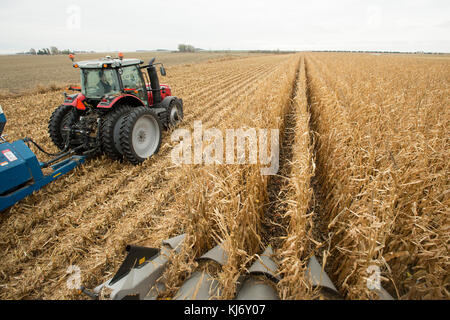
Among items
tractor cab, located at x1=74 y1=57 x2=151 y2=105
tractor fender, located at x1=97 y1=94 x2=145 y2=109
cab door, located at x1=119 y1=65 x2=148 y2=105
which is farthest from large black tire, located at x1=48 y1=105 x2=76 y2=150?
cab door, located at x1=119 y1=65 x2=148 y2=105

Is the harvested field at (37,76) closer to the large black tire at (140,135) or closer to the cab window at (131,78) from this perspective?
the cab window at (131,78)

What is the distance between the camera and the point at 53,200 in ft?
10.1

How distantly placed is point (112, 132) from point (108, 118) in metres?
0.28

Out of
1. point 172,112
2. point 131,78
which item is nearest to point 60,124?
point 131,78

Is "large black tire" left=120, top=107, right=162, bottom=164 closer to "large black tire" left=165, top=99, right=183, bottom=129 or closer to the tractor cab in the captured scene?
the tractor cab

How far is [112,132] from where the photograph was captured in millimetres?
3633

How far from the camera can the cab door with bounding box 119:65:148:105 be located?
4.46 metres

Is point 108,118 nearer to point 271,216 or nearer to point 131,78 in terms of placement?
point 131,78

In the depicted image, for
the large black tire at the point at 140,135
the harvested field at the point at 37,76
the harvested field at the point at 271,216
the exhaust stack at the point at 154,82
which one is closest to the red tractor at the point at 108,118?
the large black tire at the point at 140,135

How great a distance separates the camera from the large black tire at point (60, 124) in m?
4.01

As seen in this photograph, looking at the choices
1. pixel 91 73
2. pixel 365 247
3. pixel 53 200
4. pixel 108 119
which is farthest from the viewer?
pixel 91 73

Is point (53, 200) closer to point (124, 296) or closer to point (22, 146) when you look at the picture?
point (22, 146)
